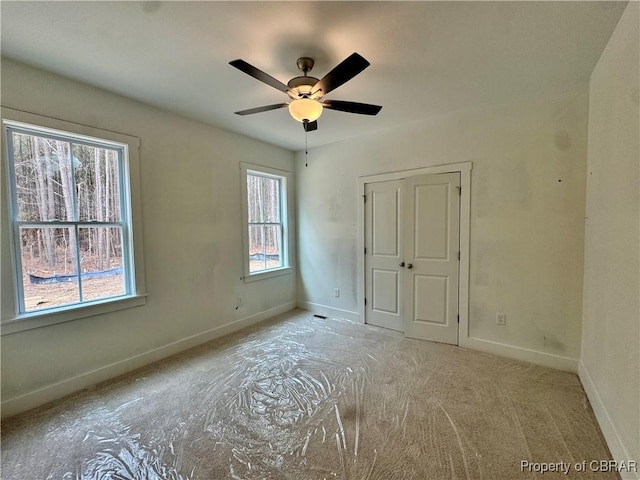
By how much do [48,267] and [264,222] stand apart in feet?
8.15

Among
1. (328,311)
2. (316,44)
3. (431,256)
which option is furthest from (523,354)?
(316,44)

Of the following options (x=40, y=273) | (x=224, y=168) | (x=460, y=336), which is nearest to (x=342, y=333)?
(x=460, y=336)

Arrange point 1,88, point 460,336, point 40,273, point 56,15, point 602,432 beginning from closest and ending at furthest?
point 56,15, point 602,432, point 1,88, point 40,273, point 460,336

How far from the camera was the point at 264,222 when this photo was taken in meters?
4.28

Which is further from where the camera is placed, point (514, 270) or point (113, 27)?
point (514, 270)

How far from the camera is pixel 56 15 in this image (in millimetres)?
1639

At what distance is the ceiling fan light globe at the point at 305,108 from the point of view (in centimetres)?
193

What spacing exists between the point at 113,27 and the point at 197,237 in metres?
2.07

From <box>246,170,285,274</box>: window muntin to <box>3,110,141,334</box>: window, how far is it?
5.18 feet

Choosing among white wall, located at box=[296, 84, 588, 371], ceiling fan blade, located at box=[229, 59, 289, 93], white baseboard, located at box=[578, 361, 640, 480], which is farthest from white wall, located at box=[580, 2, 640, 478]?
ceiling fan blade, located at box=[229, 59, 289, 93]

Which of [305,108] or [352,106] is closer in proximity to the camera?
[305,108]

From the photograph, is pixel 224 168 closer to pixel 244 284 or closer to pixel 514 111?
pixel 244 284

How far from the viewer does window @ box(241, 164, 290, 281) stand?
395 cm

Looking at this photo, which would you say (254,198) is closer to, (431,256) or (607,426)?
(431,256)
